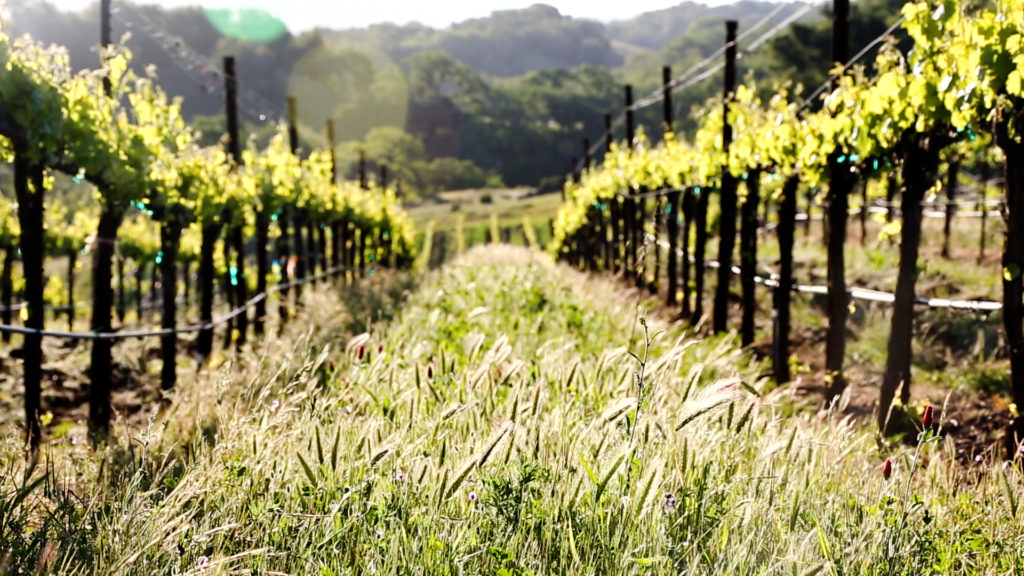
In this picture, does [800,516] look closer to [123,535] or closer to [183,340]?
[123,535]

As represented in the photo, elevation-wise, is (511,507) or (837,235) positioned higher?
(837,235)

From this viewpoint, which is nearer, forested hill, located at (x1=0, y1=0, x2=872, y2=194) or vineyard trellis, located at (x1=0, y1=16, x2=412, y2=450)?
vineyard trellis, located at (x1=0, y1=16, x2=412, y2=450)

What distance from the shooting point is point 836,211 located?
8039mm

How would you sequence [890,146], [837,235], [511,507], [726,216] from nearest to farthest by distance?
[511,507] < [890,146] < [837,235] < [726,216]

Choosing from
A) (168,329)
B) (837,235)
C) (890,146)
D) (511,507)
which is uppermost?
(890,146)

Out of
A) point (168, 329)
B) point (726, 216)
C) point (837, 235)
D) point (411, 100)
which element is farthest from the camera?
point (411, 100)

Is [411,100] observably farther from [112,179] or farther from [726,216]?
[112,179]

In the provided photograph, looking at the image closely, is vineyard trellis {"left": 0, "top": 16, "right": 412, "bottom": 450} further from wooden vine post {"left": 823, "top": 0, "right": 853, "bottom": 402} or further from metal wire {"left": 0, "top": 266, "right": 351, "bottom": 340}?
wooden vine post {"left": 823, "top": 0, "right": 853, "bottom": 402}

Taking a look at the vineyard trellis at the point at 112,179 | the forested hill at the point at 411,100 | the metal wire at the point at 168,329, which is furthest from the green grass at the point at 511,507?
the forested hill at the point at 411,100

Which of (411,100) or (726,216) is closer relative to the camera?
(726,216)

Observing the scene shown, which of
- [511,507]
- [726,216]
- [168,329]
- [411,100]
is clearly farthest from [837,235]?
[411,100]

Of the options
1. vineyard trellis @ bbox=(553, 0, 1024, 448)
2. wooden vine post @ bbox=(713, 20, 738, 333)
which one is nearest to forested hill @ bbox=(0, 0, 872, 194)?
wooden vine post @ bbox=(713, 20, 738, 333)

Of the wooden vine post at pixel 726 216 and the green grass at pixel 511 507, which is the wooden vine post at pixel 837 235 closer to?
the wooden vine post at pixel 726 216

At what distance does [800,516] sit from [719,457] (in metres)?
0.51
